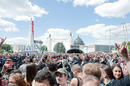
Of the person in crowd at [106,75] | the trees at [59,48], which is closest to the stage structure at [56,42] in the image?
the trees at [59,48]

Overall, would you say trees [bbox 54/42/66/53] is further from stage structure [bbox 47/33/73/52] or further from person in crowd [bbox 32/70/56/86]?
person in crowd [bbox 32/70/56/86]

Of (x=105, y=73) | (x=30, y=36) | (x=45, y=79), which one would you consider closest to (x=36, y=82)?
(x=45, y=79)

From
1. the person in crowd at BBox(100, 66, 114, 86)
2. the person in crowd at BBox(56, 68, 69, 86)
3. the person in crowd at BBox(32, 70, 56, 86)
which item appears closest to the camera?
the person in crowd at BBox(32, 70, 56, 86)

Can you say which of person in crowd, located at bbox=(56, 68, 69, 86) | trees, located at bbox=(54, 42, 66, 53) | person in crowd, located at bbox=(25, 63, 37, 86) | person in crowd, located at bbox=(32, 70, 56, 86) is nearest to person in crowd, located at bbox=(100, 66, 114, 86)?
person in crowd, located at bbox=(56, 68, 69, 86)

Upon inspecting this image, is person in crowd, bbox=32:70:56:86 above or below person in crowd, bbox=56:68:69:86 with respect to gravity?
above

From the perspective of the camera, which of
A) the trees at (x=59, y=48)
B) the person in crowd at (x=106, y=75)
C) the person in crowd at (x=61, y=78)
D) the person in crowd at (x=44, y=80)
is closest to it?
the person in crowd at (x=44, y=80)

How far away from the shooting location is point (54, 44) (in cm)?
13700

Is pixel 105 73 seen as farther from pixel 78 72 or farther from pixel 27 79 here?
pixel 27 79

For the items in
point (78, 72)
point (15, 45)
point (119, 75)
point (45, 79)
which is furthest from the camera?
point (15, 45)

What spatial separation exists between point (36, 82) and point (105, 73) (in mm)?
2188

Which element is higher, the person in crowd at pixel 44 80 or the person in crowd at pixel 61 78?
the person in crowd at pixel 44 80

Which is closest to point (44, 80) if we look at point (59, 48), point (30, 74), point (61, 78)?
point (61, 78)

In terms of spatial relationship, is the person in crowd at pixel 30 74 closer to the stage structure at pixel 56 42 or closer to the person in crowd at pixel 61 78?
the person in crowd at pixel 61 78

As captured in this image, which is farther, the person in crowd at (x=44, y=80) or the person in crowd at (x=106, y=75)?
the person in crowd at (x=106, y=75)
